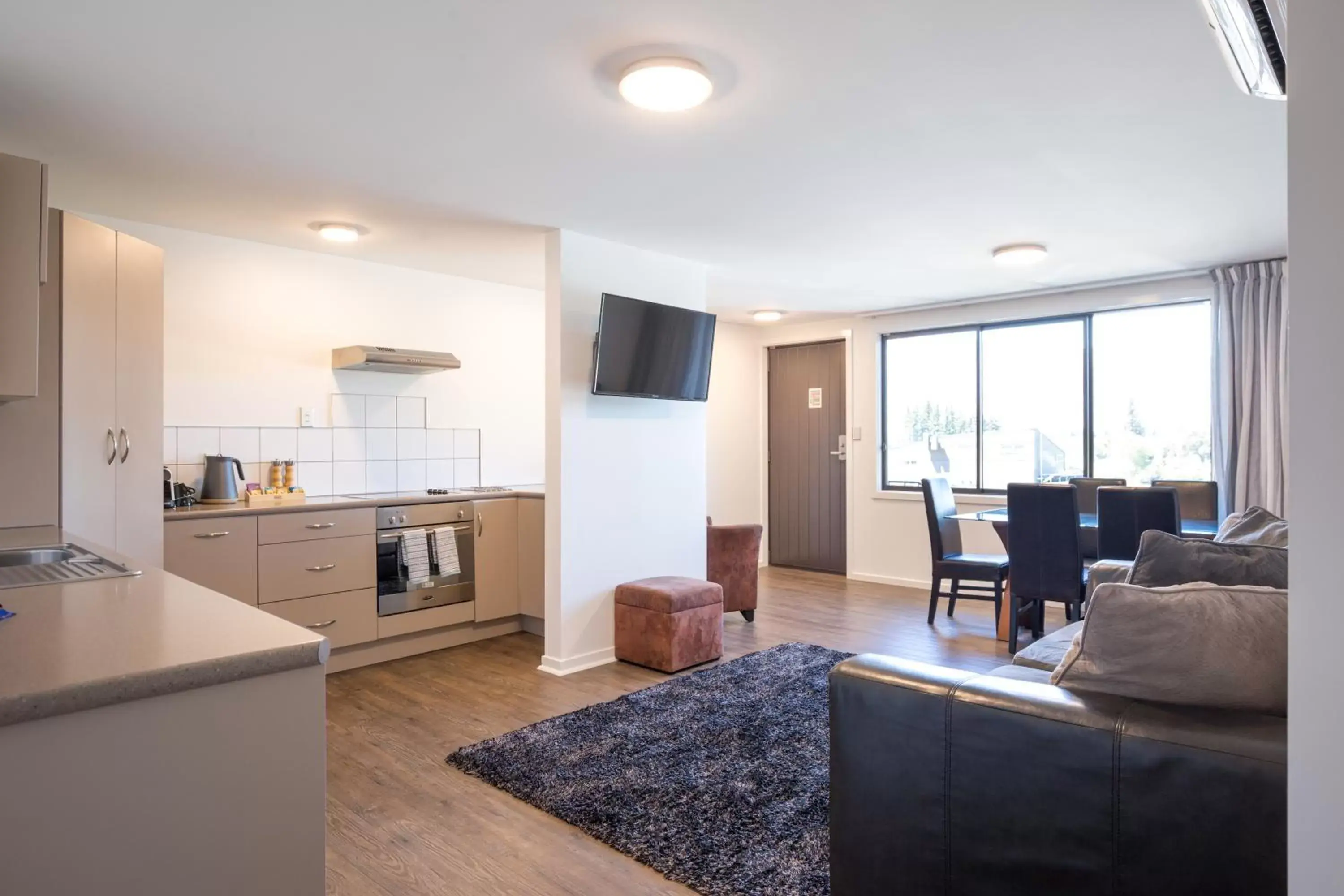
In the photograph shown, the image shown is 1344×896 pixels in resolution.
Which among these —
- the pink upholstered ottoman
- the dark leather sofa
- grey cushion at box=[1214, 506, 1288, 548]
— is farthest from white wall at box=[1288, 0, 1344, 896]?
the pink upholstered ottoman

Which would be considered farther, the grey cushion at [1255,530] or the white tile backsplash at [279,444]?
the white tile backsplash at [279,444]

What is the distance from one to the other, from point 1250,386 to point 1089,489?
1094 mm

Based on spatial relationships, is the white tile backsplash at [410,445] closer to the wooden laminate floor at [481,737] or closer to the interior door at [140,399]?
the wooden laminate floor at [481,737]

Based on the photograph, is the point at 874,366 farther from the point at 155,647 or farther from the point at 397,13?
the point at 155,647

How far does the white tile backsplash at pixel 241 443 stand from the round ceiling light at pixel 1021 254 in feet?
14.1

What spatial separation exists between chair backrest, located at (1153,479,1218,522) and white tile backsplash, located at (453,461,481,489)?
166 inches

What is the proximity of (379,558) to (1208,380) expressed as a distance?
528 centimetres

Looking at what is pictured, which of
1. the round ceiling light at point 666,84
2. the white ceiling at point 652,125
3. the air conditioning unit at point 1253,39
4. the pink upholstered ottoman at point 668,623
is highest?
the white ceiling at point 652,125

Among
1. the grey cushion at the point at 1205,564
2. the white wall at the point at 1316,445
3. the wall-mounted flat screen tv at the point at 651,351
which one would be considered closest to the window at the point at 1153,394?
the wall-mounted flat screen tv at the point at 651,351

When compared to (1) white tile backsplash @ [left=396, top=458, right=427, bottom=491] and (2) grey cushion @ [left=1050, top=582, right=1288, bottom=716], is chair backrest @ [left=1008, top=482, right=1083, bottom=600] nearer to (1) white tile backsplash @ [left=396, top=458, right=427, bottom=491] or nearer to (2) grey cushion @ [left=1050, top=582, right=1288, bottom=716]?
(2) grey cushion @ [left=1050, top=582, right=1288, bottom=716]

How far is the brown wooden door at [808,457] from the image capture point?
7.15 meters

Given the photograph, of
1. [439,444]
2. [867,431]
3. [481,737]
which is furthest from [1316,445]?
[867,431]

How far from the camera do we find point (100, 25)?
2.09 meters

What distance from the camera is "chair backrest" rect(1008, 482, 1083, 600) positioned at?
14.1 feet
